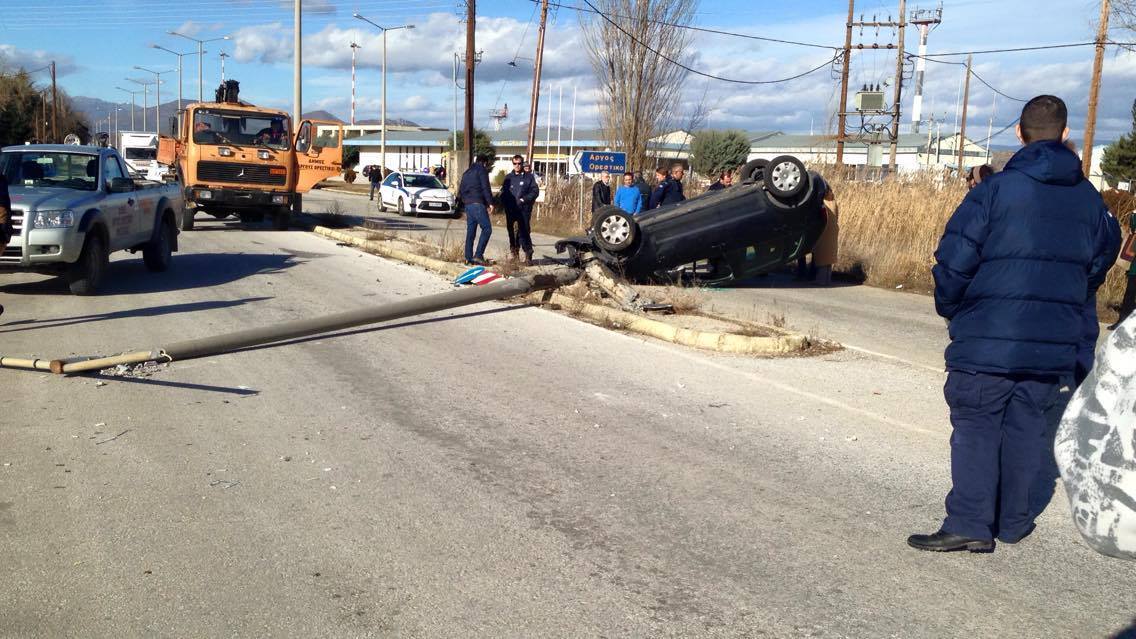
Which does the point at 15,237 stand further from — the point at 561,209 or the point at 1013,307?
the point at 561,209

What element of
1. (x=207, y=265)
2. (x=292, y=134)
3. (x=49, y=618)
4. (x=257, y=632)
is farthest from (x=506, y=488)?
(x=292, y=134)

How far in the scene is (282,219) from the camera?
24.2 meters

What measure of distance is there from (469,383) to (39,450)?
3038 millimetres

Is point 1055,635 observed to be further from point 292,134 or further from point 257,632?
point 292,134

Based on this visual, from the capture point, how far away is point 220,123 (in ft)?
74.2

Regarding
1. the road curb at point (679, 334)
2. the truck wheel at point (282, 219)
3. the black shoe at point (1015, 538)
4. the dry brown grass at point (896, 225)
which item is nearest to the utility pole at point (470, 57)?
the truck wheel at point (282, 219)

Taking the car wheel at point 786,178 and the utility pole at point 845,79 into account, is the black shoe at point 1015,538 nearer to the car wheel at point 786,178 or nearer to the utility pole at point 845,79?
the car wheel at point 786,178

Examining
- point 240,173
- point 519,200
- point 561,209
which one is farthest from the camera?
point 561,209

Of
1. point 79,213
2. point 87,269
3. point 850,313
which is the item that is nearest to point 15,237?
point 79,213

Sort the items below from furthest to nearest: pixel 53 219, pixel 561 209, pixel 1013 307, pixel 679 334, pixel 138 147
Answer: pixel 138 147 < pixel 561 209 < pixel 53 219 < pixel 679 334 < pixel 1013 307

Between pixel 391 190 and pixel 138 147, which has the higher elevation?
pixel 138 147

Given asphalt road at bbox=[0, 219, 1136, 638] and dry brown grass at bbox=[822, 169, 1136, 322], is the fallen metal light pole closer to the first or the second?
asphalt road at bbox=[0, 219, 1136, 638]

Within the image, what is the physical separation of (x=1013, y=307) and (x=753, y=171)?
32.7 ft

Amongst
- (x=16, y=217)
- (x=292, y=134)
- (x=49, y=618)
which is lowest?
(x=49, y=618)
